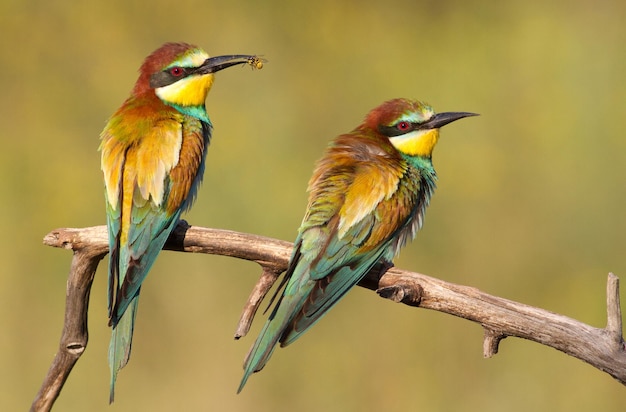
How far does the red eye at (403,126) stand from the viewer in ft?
9.98

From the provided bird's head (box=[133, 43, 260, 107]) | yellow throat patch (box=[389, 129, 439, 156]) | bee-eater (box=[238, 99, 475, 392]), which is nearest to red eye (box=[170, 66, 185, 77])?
bird's head (box=[133, 43, 260, 107])

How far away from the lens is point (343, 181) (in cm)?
277

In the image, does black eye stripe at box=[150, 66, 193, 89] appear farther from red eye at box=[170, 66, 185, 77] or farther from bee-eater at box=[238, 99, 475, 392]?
bee-eater at box=[238, 99, 475, 392]

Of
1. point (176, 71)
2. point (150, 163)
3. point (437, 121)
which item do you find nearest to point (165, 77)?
point (176, 71)

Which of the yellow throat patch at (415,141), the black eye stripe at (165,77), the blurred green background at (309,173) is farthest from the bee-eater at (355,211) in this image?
the blurred green background at (309,173)

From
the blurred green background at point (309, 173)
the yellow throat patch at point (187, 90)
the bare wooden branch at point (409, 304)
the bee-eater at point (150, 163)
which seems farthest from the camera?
the blurred green background at point (309, 173)

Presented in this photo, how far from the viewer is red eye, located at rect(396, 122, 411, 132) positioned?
3.04m

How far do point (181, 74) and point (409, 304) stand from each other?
36.1 inches

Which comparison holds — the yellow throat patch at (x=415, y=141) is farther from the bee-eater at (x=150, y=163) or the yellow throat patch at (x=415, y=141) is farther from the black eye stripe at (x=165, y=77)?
the black eye stripe at (x=165, y=77)

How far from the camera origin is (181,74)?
3.02 m

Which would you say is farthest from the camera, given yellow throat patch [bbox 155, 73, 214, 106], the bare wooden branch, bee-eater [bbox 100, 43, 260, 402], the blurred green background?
the blurred green background

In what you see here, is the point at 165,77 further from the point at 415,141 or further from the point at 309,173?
the point at 309,173

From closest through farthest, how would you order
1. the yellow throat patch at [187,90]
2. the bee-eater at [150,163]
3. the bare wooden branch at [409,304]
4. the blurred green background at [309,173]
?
1. the bare wooden branch at [409,304]
2. the bee-eater at [150,163]
3. the yellow throat patch at [187,90]
4. the blurred green background at [309,173]

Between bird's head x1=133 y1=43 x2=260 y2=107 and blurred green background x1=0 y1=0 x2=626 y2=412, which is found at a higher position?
bird's head x1=133 y1=43 x2=260 y2=107
